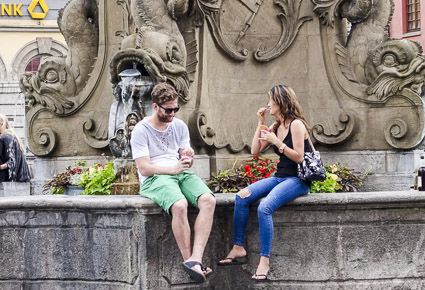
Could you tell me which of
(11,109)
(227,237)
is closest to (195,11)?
(227,237)

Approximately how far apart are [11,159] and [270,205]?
298 inches

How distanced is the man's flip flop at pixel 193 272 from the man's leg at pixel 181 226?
93mm

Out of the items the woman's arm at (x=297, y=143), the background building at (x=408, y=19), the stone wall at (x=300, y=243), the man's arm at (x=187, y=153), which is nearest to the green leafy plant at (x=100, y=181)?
the stone wall at (x=300, y=243)

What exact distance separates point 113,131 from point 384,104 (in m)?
3.30

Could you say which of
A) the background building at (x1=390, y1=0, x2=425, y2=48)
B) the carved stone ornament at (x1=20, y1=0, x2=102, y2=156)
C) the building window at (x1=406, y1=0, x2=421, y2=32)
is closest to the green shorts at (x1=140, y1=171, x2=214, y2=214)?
the carved stone ornament at (x1=20, y1=0, x2=102, y2=156)

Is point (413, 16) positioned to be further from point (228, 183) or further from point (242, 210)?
point (242, 210)

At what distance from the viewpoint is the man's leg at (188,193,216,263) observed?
872 cm

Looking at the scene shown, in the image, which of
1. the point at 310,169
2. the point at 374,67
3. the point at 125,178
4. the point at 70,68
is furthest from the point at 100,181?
the point at 374,67

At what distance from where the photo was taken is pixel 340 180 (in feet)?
39.4

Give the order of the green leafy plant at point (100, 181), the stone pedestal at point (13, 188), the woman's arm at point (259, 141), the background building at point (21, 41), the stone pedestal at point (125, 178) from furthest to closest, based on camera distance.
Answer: the background building at point (21, 41), the stone pedestal at point (13, 188), the green leafy plant at point (100, 181), the stone pedestal at point (125, 178), the woman's arm at point (259, 141)

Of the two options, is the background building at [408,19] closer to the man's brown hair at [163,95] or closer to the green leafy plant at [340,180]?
the green leafy plant at [340,180]

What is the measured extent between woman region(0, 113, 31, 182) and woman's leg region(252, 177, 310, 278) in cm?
734

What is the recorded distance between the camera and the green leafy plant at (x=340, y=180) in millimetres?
11367

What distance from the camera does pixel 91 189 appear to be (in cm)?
1171
